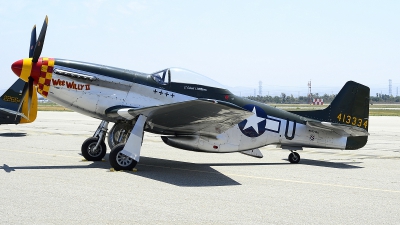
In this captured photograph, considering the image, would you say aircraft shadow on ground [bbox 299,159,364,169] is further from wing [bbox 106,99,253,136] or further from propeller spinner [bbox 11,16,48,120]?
propeller spinner [bbox 11,16,48,120]

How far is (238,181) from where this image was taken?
29.3 ft

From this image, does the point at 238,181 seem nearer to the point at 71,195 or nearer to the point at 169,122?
the point at 169,122

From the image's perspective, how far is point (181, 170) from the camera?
410 inches

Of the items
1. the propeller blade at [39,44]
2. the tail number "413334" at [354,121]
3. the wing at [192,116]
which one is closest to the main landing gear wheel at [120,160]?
the wing at [192,116]

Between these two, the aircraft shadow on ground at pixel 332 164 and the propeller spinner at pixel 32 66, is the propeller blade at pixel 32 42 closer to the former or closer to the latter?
the propeller spinner at pixel 32 66

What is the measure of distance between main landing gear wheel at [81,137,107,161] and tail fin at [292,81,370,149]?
206 inches

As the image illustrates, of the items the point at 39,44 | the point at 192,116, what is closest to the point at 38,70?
the point at 39,44

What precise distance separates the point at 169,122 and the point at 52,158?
11.6 ft

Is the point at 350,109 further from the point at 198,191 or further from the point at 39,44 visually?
the point at 39,44

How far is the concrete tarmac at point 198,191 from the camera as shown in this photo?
581 centimetres

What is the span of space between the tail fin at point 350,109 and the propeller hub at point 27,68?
22.0ft

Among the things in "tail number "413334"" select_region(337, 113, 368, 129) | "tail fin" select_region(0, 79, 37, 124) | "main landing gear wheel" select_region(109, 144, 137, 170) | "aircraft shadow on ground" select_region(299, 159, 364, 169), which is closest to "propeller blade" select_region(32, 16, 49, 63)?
"main landing gear wheel" select_region(109, 144, 137, 170)

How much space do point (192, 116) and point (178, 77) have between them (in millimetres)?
1615

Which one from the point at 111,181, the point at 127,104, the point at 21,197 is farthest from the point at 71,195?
the point at 127,104
